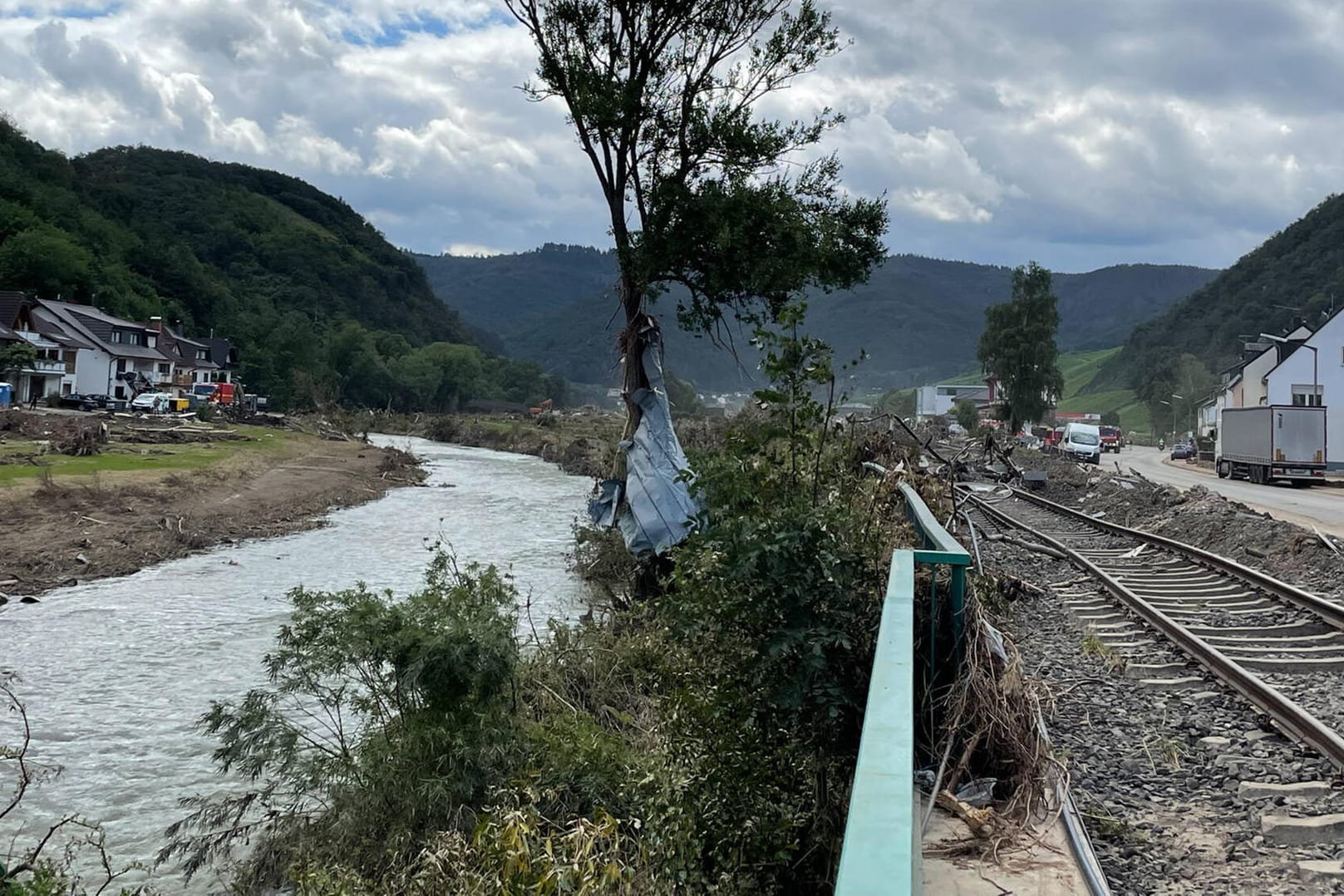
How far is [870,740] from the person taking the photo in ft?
8.63

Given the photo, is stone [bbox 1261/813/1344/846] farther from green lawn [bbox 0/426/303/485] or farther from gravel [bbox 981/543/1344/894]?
green lawn [bbox 0/426/303/485]

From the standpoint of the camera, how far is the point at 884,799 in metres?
2.26

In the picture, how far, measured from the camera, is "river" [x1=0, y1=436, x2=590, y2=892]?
961cm

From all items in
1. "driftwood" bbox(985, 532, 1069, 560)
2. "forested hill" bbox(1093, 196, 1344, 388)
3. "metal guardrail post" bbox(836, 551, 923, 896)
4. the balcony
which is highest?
"forested hill" bbox(1093, 196, 1344, 388)

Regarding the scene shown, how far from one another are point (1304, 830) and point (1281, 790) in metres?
0.66

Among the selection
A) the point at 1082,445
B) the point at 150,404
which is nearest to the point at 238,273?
the point at 150,404

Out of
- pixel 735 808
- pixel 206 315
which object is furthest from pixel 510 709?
pixel 206 315

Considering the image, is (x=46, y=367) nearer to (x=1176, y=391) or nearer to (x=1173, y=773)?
(x=1173, y=773)

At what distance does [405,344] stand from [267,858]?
146836 millimetres

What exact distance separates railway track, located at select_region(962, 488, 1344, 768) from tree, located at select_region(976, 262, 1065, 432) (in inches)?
2008

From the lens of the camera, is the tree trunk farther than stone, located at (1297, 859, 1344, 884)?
Yes

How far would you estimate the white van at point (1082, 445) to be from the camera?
167ft

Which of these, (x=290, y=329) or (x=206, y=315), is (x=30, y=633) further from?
(x=206, y=315)

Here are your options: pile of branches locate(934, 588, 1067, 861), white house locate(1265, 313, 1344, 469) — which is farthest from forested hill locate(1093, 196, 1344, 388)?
pile of branches locate(934, 588, 1067, 861)
